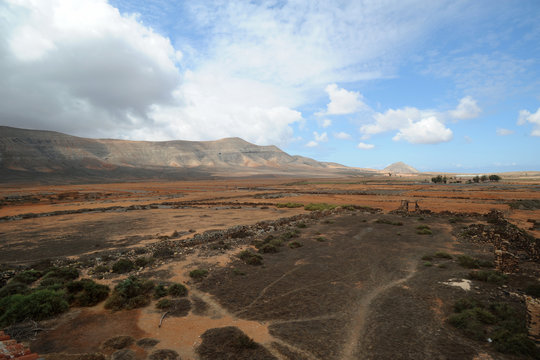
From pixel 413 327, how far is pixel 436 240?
1158cm

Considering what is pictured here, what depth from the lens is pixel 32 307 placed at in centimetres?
772

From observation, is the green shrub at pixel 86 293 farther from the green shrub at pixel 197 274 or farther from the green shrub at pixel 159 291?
the green shrub at pixel 197 274

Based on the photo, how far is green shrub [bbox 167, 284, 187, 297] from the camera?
938 cm

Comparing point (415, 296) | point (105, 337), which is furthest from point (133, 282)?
point (415, 296)

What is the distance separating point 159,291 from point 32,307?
3.50m

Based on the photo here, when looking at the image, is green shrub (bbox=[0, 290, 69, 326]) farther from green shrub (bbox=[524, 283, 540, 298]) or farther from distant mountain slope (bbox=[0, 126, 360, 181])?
distant mountain slope (bbox=[0, 126, 360, 181])

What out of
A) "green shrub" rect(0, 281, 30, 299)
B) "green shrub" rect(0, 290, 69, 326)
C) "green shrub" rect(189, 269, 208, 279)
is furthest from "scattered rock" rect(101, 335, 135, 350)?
"green shrub" rect(0, 281, 30, 299)

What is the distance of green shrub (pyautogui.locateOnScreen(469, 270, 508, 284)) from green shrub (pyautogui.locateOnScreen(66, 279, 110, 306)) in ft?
45.7

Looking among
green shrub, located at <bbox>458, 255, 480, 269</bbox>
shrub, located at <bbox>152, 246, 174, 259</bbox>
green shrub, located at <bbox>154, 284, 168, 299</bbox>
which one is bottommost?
shrub, located at <bbox>152, 246, 174, 259</bbox>

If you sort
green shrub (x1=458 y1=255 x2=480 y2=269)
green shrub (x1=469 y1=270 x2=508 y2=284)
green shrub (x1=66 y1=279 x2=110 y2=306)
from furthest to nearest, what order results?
green shrub (x1=458 y1=255 x2=480 y2=269) → green shrub (x1=469 y1=270 x2=508 y2=284) → green shrub (x1=66 y1=279 x2=110 y2=306)

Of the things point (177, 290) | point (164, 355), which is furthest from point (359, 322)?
point (177, 290)

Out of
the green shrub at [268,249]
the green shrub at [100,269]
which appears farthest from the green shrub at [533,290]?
the green shrub at [100,269]

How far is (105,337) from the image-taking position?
271 inches

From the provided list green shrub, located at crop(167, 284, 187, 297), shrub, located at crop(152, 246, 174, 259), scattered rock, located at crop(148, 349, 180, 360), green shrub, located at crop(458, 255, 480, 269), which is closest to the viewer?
scattered rock, located at crop(148, 349, 180, 360)
